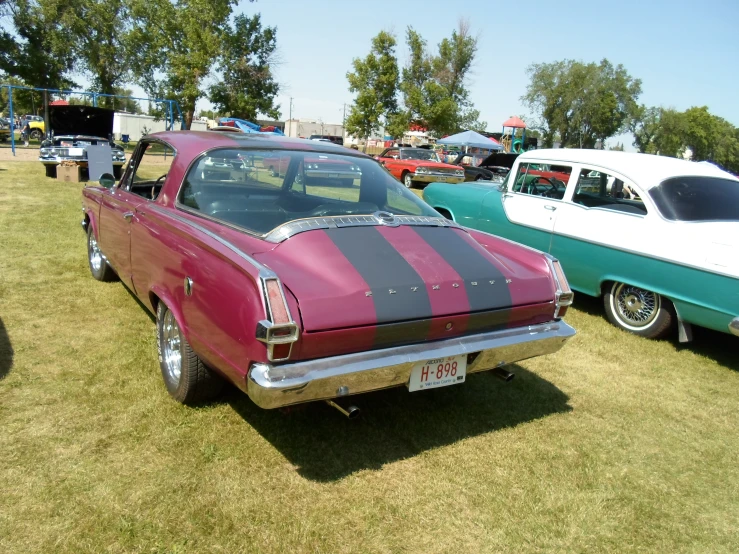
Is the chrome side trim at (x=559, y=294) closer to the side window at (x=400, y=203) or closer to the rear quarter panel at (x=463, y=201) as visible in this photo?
the side window at (x=400, y=203)

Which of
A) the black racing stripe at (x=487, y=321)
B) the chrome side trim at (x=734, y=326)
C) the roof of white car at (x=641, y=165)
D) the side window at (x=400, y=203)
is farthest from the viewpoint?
the roof of white car at (x=641, y=165)

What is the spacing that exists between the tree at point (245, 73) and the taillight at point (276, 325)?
109ft

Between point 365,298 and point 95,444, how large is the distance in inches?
64.6

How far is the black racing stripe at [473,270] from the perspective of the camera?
9.62 feet

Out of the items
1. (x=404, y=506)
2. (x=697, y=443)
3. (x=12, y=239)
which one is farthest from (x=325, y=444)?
(x=12, y=239)

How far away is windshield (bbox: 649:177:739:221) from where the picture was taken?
5.06 metres

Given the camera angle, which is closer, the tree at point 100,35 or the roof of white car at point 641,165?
the roof of white car at point 641,165

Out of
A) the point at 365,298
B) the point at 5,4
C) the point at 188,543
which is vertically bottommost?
the point at 188,543

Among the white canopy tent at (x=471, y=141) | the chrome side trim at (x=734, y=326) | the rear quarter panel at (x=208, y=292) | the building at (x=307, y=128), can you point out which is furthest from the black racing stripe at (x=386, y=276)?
the building at (x=307, y=128)

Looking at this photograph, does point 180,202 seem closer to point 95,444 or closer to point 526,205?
point 95,444

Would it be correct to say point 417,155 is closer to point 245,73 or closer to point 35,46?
point 245,73

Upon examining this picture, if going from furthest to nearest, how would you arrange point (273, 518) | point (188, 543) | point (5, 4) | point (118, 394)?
1. point (5, 4)
2. point (118, 394)
3. point (273, 518)
4. point (188, 543)

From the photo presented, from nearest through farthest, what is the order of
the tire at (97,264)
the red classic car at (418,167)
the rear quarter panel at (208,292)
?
the rear quarter panel at (208,292), the tire at (97,264), the red classic car at (418,167)

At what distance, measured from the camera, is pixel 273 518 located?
97.4 inches
